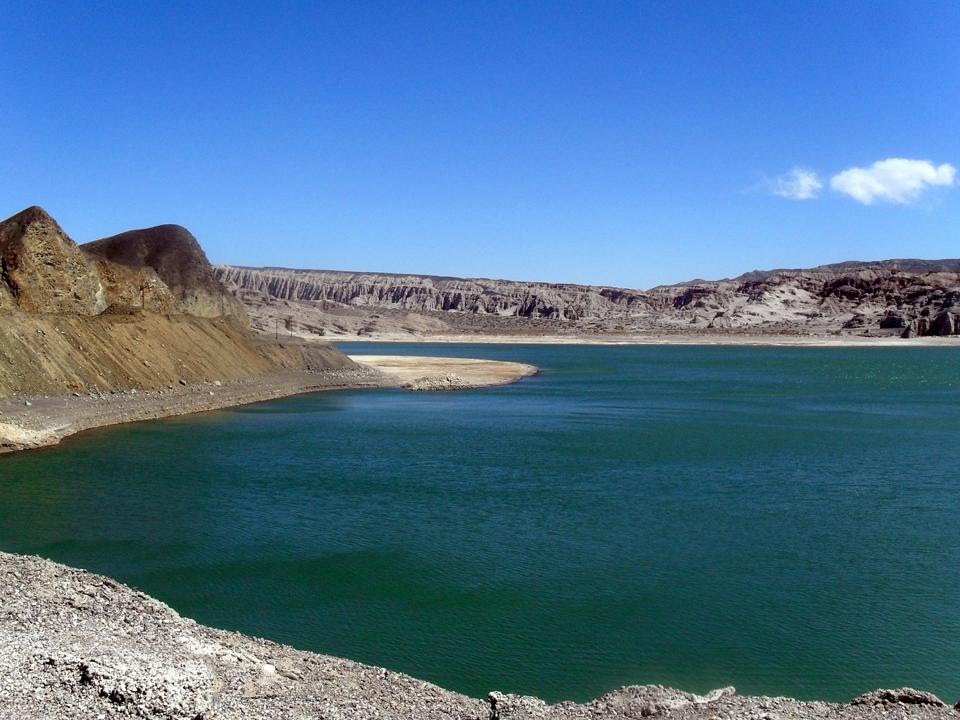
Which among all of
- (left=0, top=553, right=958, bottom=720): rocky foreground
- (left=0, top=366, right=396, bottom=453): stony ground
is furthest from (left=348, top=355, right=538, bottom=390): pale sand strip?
(left=0, top=553, right=958, bottom=720): rocky foreground

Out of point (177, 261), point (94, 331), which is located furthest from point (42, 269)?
point (177, 261)

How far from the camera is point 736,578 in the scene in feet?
49.5

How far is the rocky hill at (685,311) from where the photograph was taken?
127000mm

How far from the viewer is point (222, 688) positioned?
8938mm

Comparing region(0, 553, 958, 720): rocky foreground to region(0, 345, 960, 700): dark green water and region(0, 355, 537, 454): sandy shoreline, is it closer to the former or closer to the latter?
region(0, 345, 960, 700): dark green water

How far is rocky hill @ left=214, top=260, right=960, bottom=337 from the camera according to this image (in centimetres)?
12700

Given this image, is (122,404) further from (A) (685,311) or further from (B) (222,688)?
(A) (685,311)

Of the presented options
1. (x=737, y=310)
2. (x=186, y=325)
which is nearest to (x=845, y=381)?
(x=186, y=325)

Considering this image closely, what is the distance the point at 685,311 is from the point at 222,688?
154 meters

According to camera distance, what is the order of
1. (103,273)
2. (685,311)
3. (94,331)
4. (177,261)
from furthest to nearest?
1. (685,311)
2. (177,261)
3. (103,273)
4. (94,331)

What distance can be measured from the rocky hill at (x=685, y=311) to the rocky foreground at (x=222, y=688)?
105 meters

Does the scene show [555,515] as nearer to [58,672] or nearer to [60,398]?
[58,672]

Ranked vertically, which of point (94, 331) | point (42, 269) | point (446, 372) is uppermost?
point (42, 269)

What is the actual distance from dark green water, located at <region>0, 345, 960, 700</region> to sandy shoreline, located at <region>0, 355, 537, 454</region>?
1.21 m
